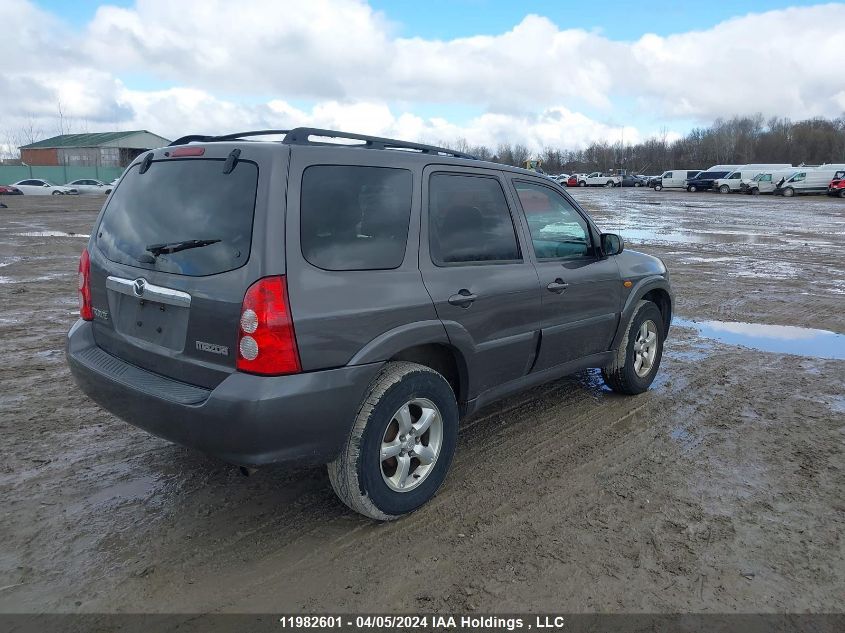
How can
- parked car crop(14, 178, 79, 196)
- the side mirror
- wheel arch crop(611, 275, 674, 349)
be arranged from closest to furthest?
the side mirror, wheel arch crop(611, 275, 674, 349), parked car crop(14, 178, 79, 196)

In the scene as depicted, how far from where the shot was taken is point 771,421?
4.65m

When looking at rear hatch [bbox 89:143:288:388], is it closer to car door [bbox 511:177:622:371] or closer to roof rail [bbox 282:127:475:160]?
roof rail [bbox 282:127:475:160]

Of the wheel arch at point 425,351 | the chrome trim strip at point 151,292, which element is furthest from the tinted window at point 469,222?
the chrome trim strip at point 151,292

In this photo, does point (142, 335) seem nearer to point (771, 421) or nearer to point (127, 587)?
point (127, 587)

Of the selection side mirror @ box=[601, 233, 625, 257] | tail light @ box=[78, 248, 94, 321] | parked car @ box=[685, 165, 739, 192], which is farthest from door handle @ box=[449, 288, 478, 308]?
parked car @ box=[685, 165, 739, 192]

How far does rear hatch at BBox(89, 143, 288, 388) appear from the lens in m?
2.79

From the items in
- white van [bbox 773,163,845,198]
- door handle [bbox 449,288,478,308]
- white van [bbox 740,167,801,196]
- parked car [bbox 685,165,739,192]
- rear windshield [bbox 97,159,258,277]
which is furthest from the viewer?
parked car [bbox 685,165,739,192]

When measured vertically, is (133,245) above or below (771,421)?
above

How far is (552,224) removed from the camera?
176 inches

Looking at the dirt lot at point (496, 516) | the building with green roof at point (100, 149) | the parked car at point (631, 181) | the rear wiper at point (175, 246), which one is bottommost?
the dirt lot at point (496, 516)

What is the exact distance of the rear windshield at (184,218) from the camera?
2.86 metres

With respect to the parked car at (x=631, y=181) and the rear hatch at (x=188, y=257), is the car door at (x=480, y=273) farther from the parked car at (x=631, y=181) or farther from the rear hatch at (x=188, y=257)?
the parked car at (x=631, y=181)

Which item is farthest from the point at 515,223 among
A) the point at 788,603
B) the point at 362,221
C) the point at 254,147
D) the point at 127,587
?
the point at 127,587

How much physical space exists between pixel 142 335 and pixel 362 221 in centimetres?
125
